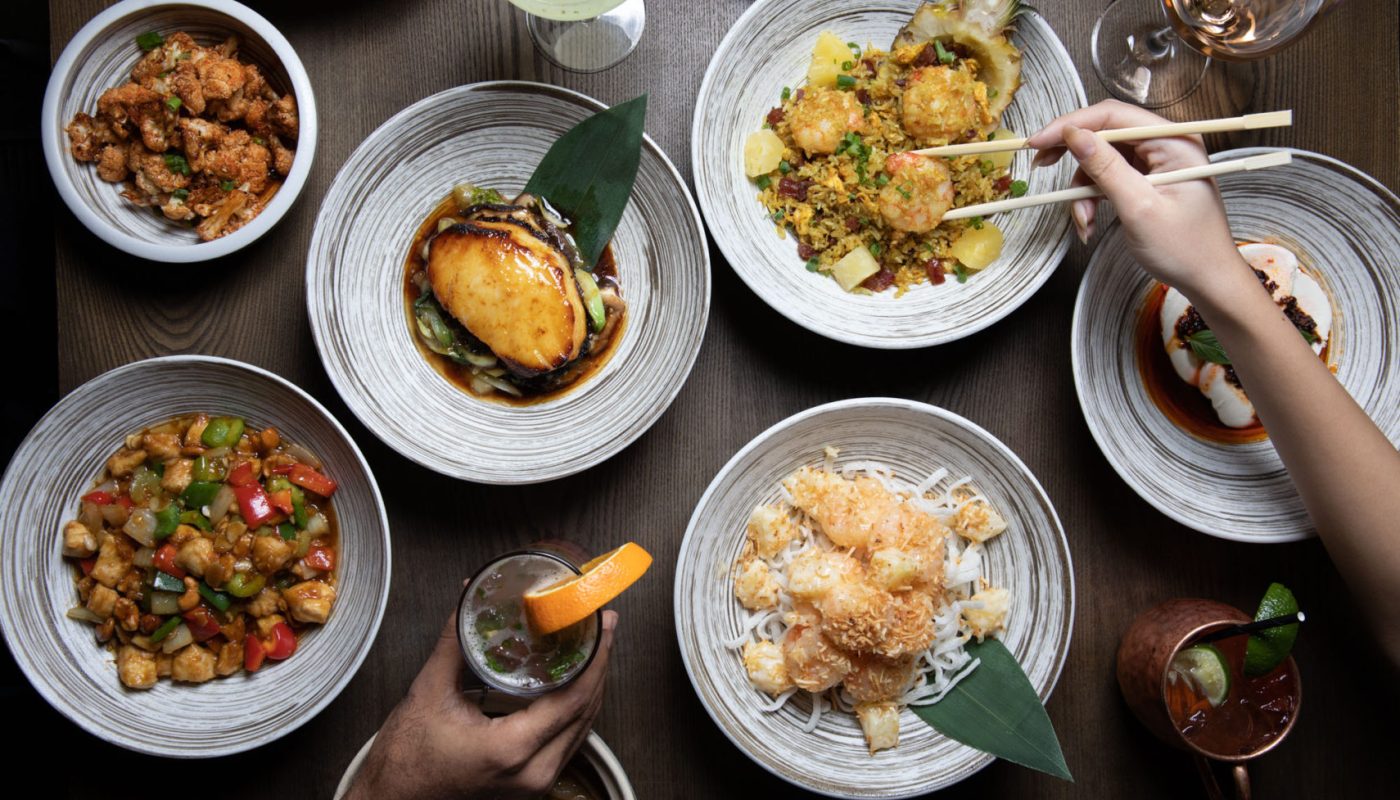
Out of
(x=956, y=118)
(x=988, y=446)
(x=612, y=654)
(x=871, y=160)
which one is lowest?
(x=612, y=654)

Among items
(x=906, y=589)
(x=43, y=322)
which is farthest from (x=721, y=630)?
(x=43, y=322)

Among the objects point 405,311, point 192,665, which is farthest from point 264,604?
point 405,311

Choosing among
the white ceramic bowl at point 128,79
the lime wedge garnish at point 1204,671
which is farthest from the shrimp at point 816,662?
the white ceramic bowl at point 128,79

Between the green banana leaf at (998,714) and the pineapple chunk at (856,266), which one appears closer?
the green banana leaf at (998,714)

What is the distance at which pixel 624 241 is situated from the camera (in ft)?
7.75

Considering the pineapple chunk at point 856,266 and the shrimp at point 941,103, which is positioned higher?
the shrimp at point 941,103

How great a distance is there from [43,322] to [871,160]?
239cm

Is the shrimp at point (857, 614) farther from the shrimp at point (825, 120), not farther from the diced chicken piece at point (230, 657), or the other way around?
the diced chicken piece at point (230, 657)

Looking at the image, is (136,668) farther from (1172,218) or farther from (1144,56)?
(1144,56)

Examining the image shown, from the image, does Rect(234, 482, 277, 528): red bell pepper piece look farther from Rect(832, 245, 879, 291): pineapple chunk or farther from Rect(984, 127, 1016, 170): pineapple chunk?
Rect(984, 127, 1016, 170): pineapple chunk

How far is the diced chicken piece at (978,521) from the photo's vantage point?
2.26 m

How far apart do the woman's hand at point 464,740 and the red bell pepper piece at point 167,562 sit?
67 centimetres

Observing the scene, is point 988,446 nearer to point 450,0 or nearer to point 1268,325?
point 1268,325

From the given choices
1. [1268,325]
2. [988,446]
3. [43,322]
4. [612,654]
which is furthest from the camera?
[43,322]
